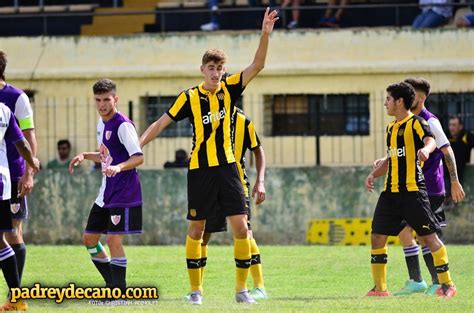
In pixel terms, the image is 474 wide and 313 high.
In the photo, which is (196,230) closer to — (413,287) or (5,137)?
(5,137)

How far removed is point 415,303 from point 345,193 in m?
12.2

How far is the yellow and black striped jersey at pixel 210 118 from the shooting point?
43.8 feet

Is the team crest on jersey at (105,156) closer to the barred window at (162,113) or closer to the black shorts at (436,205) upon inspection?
the black shorts at (436,205)

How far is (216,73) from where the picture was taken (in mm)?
13281

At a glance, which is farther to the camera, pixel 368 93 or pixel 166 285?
pixel 368 93

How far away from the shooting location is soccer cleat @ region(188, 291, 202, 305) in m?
13.3

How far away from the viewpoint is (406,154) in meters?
14.0

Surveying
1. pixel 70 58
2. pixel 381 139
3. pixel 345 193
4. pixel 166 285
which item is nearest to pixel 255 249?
pixel 166 285

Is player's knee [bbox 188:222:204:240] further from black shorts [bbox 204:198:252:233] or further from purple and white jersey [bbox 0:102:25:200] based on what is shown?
purple and white jersey [bbox 0:102:25:200]

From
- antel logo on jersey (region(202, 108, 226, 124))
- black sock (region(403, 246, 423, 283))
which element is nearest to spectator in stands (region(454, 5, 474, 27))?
black sock (region(403, 246, 423, 283))

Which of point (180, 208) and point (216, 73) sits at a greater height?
point (216, 73)

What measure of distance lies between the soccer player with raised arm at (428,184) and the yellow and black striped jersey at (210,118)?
1.86m

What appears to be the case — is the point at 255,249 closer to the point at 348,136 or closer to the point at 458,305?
the point at 458,305

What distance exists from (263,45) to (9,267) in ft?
10.00
